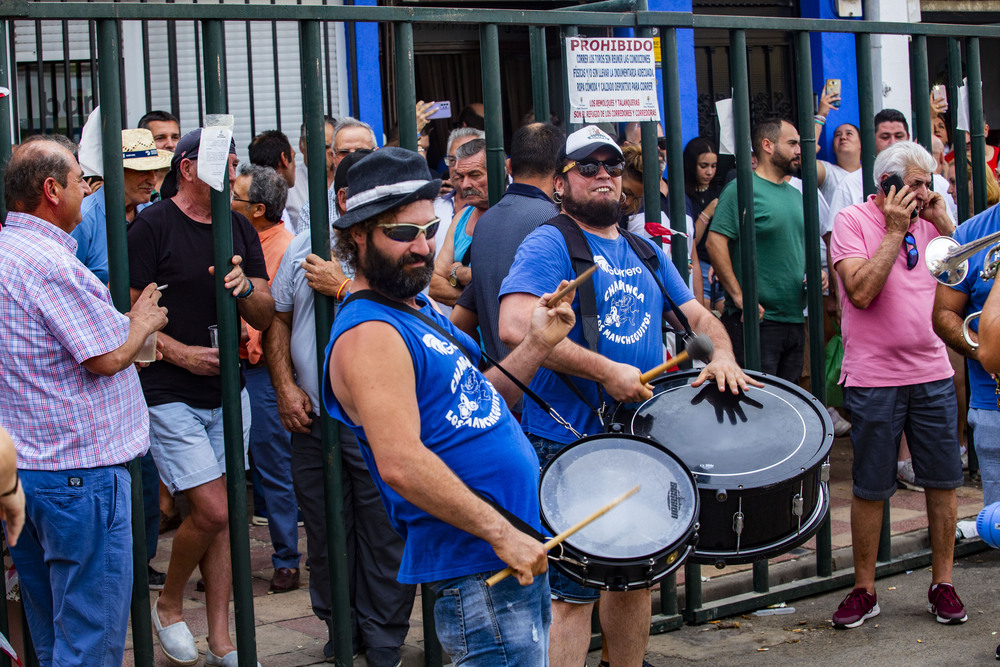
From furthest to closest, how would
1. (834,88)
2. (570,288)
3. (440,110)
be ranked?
1. (834,88)
2. (440,110)
3. (570,288)

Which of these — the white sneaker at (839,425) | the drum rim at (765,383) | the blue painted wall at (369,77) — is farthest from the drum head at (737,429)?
the blue painted wall at (369,77)

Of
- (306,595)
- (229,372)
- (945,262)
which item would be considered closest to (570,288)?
(229,372)

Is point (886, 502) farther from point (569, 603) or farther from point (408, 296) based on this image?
point (408, 296)

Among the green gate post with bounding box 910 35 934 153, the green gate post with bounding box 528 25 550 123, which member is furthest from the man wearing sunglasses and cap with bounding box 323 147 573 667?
the green gate post with bounding box 910 35 934 153

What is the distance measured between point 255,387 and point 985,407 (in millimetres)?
3551

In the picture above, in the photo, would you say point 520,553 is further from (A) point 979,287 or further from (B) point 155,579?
(B) point 155,579

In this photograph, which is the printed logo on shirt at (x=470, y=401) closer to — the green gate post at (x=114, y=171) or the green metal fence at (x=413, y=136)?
the green metal fence at (x=413, y=136)

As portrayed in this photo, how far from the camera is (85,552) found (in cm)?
367

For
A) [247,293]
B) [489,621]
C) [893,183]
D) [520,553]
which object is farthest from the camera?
[893,183]

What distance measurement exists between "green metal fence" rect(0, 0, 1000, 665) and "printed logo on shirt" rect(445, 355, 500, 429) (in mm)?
1269

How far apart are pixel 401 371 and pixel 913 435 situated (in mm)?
3243

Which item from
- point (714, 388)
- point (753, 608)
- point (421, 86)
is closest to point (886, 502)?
point (753, 608)

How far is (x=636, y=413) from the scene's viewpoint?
3848mm

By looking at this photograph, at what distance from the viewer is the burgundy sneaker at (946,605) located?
506cm
